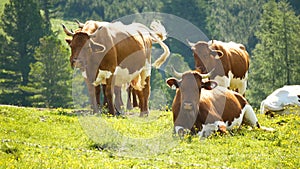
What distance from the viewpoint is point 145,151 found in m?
14.6

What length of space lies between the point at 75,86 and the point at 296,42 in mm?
26630

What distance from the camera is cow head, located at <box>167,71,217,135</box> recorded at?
16844 mm

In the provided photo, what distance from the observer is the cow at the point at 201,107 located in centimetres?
1688

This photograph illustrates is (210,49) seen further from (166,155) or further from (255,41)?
(255,41)

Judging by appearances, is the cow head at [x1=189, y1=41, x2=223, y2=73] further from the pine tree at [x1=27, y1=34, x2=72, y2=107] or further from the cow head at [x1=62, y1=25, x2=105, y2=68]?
the pine tree at [x1=27, y1=34, x2=72, y2=107]

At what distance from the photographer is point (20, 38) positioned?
7031 centimetres

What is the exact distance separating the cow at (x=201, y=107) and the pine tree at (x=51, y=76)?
151 ft

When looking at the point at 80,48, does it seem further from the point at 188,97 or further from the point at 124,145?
the point at 124,145

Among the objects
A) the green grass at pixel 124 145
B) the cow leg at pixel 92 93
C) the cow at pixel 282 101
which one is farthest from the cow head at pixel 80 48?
the cow at pixel 282 101

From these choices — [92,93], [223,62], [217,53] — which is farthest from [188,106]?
[223,62]

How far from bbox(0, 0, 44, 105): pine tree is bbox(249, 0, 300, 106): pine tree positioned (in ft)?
85.4

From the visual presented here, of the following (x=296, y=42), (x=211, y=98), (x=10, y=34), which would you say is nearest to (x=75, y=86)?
(x=10, y=34)

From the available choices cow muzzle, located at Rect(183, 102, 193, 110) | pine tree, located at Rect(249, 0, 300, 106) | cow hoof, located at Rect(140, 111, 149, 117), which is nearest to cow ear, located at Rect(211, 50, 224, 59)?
cow hoof, located at Rect(140, 111, 149, 117)

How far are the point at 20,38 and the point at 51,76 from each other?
6778 millimetres
